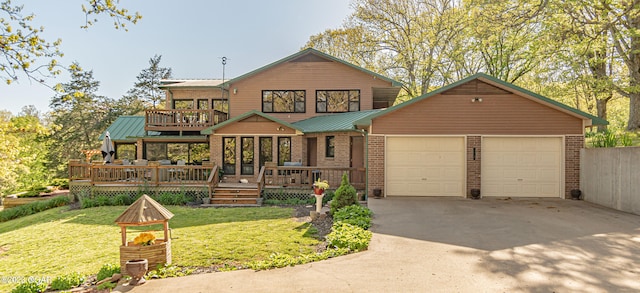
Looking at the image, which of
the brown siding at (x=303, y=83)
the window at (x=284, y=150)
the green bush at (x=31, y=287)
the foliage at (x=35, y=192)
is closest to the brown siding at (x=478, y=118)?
the window at (x=284, y=150)

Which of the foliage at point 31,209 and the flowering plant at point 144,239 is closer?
the flowering plant at point 144,239

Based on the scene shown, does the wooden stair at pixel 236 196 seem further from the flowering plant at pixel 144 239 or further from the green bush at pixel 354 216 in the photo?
the flowering plant at pixel 144 239

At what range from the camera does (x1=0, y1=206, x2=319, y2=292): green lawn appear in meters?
7.86

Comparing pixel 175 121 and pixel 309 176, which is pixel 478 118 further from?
pixel 175 121

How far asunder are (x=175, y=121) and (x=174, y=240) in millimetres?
11754

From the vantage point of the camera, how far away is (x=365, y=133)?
14086 mm

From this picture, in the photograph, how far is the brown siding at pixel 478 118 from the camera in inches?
506

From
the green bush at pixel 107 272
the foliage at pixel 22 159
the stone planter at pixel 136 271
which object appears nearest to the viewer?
the stone planter at pixel 136 271

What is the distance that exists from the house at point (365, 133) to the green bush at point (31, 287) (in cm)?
952

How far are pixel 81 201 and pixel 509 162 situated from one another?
17444 mm

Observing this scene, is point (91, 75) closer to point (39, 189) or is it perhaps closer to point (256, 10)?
point (39, 189)

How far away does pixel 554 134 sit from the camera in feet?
42.1

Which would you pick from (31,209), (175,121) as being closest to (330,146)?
(175,121)

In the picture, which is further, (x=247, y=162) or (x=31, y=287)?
(x=247, y=162)
